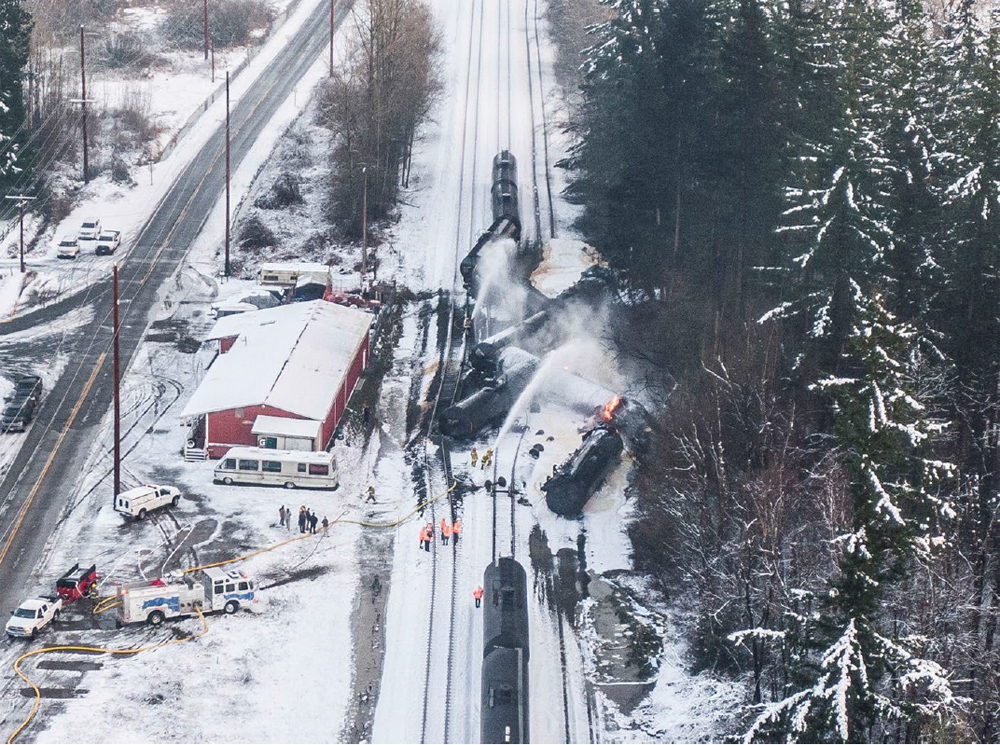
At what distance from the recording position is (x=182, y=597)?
4300 centimetres

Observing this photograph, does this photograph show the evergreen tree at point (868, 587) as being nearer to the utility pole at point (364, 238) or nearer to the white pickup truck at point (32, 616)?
the white pickup truck at point (32, 616)

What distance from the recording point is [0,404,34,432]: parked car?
56469mm

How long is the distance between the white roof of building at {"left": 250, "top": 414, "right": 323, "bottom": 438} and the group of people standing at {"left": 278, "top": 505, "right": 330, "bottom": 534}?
195 inches

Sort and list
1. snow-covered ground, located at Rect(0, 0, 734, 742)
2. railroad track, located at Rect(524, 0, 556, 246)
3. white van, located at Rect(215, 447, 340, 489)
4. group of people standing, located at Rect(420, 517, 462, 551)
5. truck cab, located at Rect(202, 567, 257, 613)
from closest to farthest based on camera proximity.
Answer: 1. snow-covered ground, located at Rect(0, 0, 734, 742)
2. truck cab, located at Rect(202, 567, 257, 613)
3. group of people standing, located at Rect(420, 517, 462, 551)
4. white van, located at Rect(215, 447, 340, 489)
5. railroad track, located at Rect(524, 0, 556, 246)

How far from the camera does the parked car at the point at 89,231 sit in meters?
79.2

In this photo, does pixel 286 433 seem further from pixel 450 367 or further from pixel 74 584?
pixel 74 584

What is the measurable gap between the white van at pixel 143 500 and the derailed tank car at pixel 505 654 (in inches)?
551

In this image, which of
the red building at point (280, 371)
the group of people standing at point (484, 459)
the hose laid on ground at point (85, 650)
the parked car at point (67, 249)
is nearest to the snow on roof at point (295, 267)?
the red building at point (280, 371)

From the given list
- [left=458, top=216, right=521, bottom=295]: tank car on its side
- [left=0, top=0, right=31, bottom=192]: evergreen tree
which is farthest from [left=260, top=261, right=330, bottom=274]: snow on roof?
[left=0, top=0, right=31, bottom=192]: evergreen tree

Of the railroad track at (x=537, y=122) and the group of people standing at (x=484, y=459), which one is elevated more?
the railroad track at (x=537, y=122)

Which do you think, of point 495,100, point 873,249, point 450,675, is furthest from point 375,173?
point 450,675

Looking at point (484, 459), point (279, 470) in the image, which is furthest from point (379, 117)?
point (279, 470)

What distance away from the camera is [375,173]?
3369 inches

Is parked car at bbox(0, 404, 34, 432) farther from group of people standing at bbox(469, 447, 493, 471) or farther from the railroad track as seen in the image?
the railroad track
